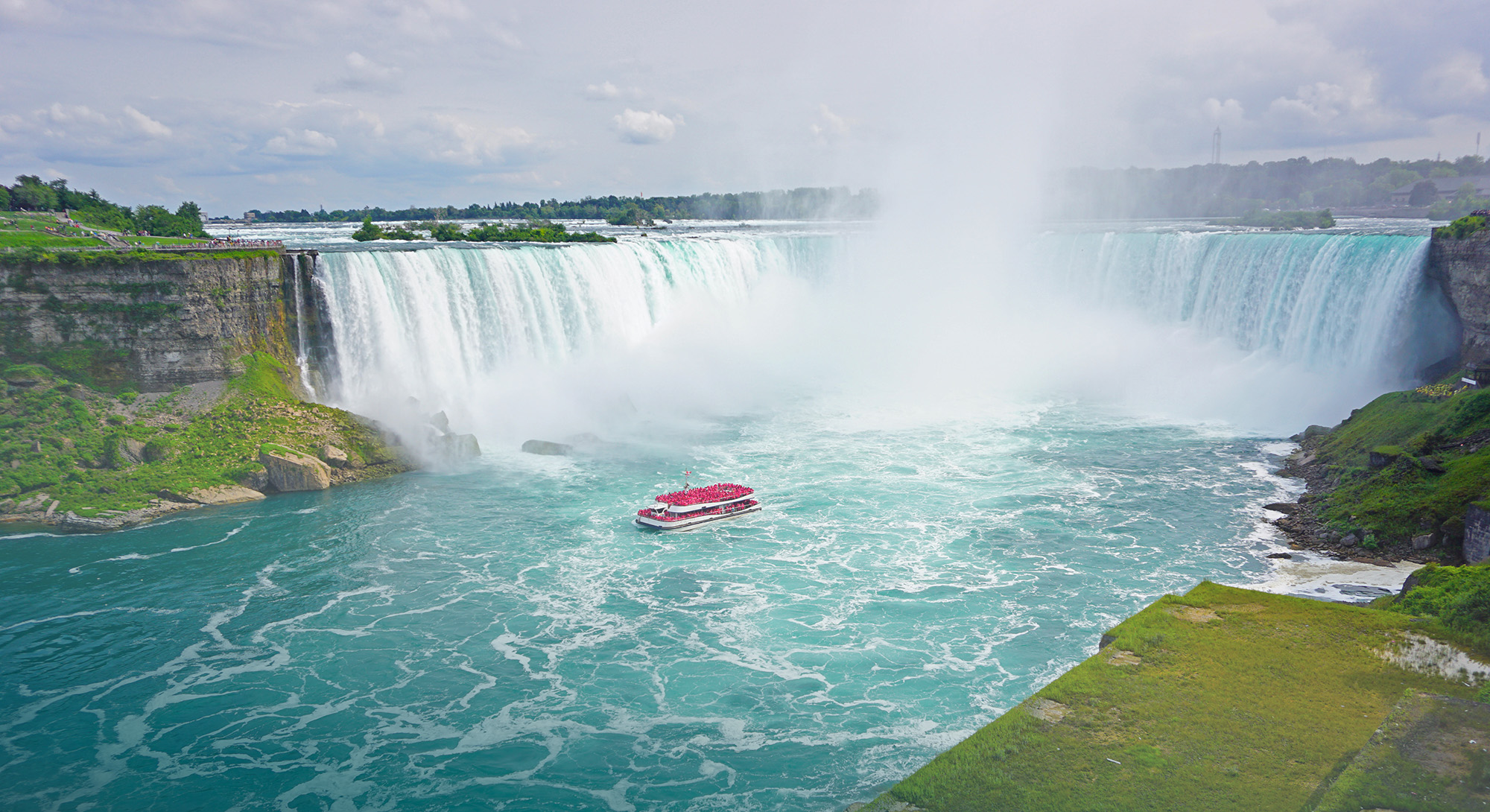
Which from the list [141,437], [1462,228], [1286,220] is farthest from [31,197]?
[1286,220]

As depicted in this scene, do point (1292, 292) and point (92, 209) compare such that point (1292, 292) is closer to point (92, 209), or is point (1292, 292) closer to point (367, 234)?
point (367, 234)

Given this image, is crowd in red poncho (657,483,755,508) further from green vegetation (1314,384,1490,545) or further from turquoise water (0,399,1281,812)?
green vegetation (1314,384,1490,545)

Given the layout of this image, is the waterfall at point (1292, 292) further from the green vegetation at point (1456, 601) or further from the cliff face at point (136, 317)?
the cliff face at point (136, 317)

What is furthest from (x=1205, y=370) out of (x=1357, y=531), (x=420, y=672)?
(x=420, y=672)

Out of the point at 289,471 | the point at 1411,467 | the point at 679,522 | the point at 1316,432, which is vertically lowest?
the point at 679,522

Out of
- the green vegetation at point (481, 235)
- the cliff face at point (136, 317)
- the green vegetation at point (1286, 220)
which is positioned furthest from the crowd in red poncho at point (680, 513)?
the green vegetation at point (1286, 220)

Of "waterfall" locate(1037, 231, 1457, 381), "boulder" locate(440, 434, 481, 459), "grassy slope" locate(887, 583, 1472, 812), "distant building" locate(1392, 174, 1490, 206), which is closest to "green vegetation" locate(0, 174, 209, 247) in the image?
"boulder" locate(440, 434, 481, 459)

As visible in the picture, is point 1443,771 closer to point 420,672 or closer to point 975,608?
point 975,608
